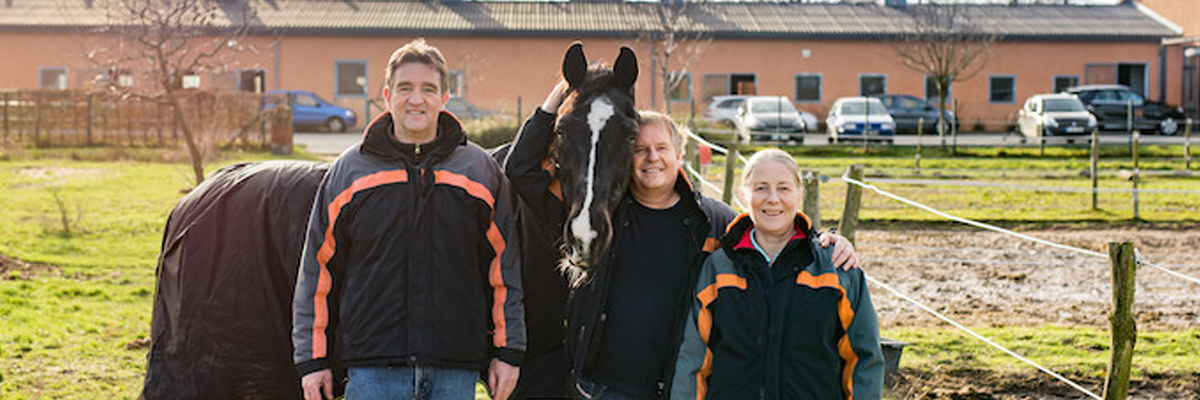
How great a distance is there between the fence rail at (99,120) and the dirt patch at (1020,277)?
12171 mm

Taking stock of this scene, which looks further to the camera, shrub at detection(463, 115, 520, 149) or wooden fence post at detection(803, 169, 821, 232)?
shrub at detection(463, 115, 520, 149)

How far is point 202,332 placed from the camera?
3.79 metres

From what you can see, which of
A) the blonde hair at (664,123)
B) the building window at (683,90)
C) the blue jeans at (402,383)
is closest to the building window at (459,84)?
the building window at (683,90)

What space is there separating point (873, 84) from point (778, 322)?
32210mm

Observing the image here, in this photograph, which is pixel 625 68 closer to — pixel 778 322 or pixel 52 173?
pixel 778 322

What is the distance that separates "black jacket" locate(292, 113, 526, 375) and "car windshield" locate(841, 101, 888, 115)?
925 inches

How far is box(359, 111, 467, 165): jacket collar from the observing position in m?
3.12

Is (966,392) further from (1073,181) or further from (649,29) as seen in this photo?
(649,29)

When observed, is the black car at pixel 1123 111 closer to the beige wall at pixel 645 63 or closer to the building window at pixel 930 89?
the beige wall at pixel 645 63

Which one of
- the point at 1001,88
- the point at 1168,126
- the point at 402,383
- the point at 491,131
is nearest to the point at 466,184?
the point at 402,383

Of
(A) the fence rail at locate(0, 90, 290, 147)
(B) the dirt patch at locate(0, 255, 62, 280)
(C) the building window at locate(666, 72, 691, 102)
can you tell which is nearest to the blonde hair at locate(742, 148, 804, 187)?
(B) the dirt patch at locate(0, 255, 62, 280)

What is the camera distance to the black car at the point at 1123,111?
2911 cm

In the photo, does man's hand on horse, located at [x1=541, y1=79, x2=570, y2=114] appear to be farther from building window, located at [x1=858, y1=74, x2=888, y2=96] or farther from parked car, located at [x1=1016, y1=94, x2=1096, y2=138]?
building window, located at [x1=858, y1=74, x2=888, y2=96]

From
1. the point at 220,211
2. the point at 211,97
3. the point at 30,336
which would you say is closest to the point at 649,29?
the point at 211,97
